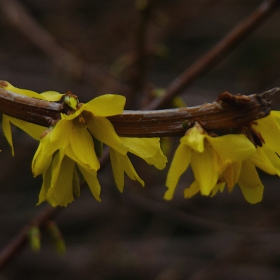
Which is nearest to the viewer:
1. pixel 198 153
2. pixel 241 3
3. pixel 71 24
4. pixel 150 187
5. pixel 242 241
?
pixel 198 153

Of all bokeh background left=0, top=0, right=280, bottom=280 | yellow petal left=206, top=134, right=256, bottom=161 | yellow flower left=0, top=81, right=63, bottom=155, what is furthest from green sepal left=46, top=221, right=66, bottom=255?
bokeh background left=0, top=0, right=280, bottom=280

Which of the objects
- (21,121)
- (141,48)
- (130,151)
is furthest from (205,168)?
(141,48)

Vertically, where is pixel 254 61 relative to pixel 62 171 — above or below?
above

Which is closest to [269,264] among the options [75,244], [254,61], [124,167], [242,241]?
[242,241]

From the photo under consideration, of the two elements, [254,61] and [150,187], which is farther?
[254,61]

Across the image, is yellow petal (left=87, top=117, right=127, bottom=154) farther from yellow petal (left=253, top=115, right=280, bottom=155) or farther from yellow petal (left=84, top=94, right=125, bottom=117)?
yellow petal (left=253, top=115, right=280, bottom=155)

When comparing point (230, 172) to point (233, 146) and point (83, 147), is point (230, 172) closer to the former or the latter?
point (233, 146)

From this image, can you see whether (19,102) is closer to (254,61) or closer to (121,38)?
(121,38)
